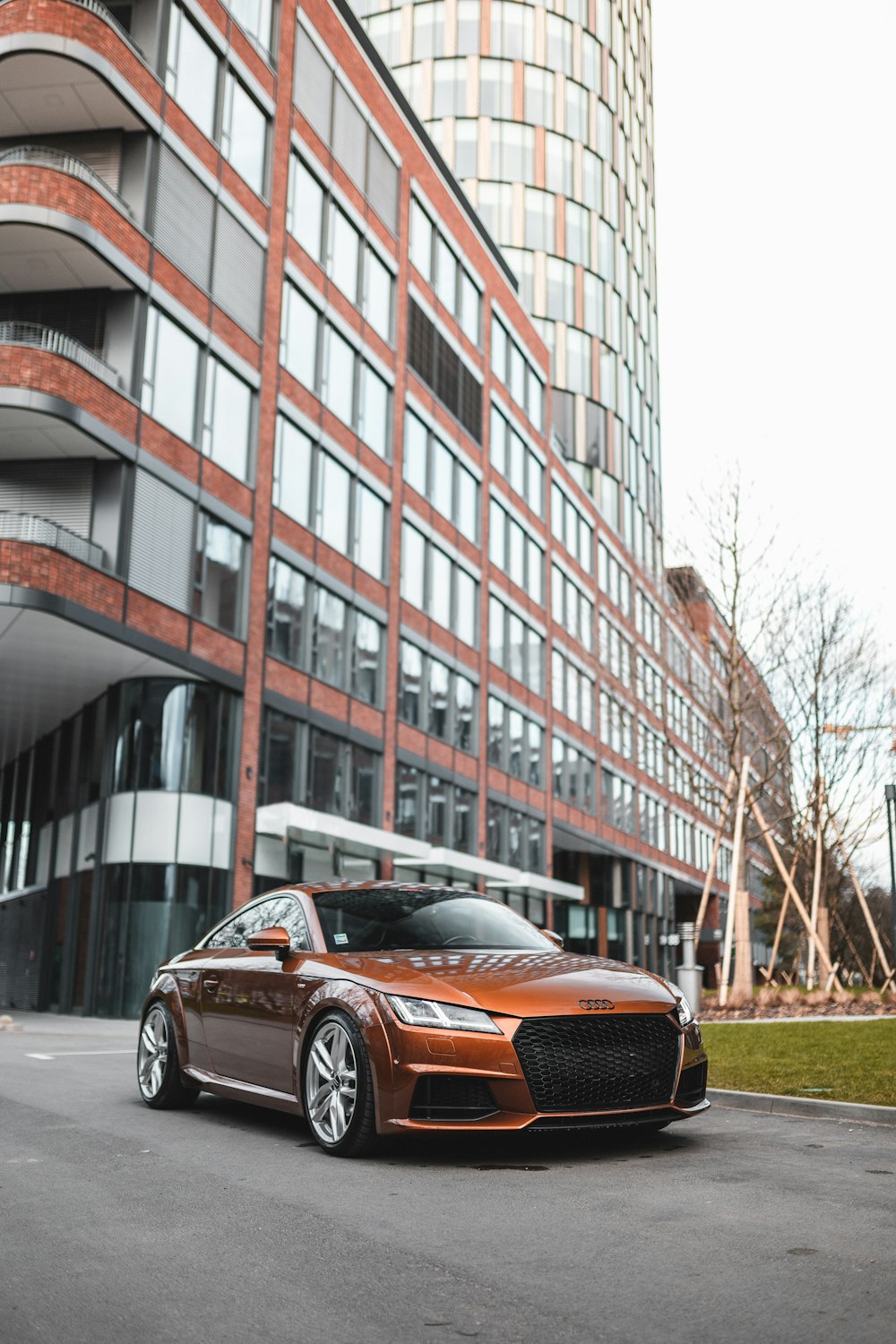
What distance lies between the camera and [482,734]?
41906 mm

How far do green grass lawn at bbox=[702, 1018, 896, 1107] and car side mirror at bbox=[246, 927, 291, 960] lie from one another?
3787 mm

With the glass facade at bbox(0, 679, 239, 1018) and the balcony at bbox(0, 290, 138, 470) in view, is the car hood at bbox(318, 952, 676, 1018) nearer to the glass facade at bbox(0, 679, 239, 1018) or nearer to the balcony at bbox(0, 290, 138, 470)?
the balcony at bbox(0, 290, 138, 470)

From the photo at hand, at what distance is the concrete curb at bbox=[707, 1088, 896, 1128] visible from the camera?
8070 mm

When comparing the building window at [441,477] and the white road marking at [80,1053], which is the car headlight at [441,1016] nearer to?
the white road marking at [80,1053]

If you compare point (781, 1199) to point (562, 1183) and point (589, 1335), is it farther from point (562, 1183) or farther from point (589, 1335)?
point (589, 1335)

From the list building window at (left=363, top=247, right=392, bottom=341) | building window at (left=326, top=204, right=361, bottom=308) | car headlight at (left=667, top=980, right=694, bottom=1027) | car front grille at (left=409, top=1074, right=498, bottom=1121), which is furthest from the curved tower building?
car front grille at (left=409, top=1074, right=498, bottom=1121)

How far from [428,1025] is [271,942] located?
134 cm

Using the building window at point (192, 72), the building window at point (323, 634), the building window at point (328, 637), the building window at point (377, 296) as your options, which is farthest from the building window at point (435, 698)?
the building window at point (192, 72)

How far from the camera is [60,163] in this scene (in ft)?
77.7

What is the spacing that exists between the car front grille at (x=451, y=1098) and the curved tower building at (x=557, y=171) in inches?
2108

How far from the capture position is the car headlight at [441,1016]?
616 cm

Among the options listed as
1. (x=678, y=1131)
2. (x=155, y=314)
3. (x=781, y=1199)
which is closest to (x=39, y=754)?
(x=155, y=314)

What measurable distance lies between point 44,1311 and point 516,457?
150ft

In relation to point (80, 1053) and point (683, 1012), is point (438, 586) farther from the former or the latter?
point (683, 1012)
